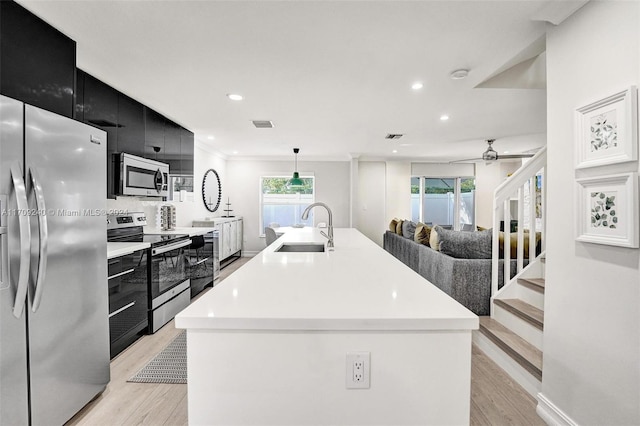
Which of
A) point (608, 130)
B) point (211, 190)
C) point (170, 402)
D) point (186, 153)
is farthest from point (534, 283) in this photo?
point (211, 190)

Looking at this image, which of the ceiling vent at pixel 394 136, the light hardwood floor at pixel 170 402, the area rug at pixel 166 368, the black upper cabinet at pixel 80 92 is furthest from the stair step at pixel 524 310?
the black upper cabinet at pixel 80 92

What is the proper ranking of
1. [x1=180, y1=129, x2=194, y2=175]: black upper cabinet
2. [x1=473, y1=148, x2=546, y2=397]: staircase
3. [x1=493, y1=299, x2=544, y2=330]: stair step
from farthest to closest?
[x1=180, y1=129, x2=194, y2=175]: black upper cabinet → [x1=493, y1=299, x2=544, y2=330]: stair step → [x1=473, y1=148, x2=546, y2=397]: staircase

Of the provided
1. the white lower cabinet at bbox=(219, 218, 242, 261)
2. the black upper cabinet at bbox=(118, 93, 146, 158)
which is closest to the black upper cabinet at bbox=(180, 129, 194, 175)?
the black upper cabinet at bbox=(118, 93, 146, 158)

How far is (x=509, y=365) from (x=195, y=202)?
4900 millimetres

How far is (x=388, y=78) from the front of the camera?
2652mm

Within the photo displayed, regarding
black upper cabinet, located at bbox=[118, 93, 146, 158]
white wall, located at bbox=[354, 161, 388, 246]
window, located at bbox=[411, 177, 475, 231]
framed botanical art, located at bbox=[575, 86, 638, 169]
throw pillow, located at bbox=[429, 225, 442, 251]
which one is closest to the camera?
framed botanical art, located at bbox=[575, 86, 638, 169]

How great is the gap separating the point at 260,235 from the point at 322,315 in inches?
255

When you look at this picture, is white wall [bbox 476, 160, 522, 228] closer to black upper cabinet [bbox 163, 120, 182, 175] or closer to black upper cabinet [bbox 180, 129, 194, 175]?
black upper cabinet [bbox 180, 129, 194, 175]

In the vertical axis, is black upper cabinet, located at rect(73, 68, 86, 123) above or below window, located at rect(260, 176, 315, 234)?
above

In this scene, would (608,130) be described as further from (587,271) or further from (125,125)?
(125,125)

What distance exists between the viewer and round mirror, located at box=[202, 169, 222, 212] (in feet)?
19.3

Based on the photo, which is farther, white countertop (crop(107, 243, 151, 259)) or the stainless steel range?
the stainless steel range

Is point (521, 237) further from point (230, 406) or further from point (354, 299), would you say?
point (230, 406)

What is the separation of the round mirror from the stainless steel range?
230 centimetres
